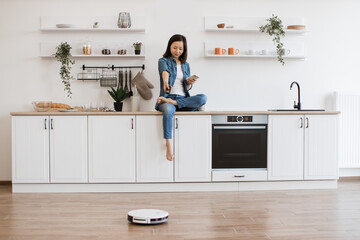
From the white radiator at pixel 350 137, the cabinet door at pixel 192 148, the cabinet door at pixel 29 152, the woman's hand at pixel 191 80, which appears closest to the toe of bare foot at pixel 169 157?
the cabinet door at pixel 192 148

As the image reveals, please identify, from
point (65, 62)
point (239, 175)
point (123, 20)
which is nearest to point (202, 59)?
point (123, 20)

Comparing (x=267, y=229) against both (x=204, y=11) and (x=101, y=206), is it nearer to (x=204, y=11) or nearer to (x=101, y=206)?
(x=101, y=206)

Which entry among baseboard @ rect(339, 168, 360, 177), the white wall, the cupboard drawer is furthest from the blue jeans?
baseboard @ rect(339, 168, 360, 177)

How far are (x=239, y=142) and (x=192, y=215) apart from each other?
1.21 meters

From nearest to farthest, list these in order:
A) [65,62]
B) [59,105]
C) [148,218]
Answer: [148,218] → [59,105] → [65,62]

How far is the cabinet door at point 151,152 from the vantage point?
12.6 ft

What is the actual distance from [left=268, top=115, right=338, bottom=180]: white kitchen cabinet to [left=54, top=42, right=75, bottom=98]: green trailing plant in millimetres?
2173

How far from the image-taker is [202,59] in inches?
173

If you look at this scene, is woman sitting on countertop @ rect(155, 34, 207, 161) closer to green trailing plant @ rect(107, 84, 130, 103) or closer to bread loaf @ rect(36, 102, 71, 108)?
green trailing plant @ rect(107, 84, 130, 103)

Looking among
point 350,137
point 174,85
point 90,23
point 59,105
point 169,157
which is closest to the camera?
point 169,157

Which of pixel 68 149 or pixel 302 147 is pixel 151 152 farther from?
pixel 302 147

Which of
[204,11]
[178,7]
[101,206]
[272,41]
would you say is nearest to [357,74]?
[272,41]

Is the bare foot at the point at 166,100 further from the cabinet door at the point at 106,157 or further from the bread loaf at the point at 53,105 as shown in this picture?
the bread loaf at the point at 53,105

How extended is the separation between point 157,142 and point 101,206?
885 millimetres
